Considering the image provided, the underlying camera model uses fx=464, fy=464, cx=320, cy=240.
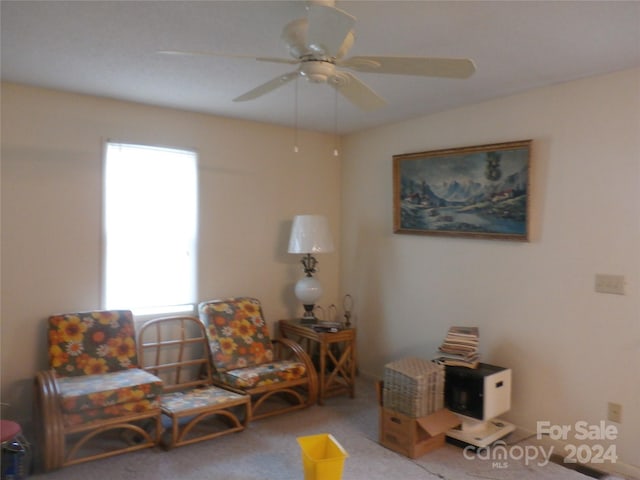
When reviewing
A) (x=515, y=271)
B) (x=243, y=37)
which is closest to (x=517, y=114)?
(x=515, y=271)

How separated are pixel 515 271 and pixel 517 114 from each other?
108cm

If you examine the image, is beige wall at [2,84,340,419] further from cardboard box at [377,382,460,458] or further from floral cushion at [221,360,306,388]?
cardboard box at [377,382,460,458]

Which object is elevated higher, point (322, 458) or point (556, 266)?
point (556, 266)

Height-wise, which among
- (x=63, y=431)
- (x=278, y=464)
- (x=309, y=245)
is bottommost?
(x=278, y=464)

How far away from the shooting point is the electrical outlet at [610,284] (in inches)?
107

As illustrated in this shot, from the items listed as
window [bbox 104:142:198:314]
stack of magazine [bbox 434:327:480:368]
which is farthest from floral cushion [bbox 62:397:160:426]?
stack of magazine [bbox 434:327:480:368]

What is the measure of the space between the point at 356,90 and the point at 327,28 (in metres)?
0.62

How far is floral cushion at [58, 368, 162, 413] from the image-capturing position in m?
2.65

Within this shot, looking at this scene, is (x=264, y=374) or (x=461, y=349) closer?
(x=461, y=349)

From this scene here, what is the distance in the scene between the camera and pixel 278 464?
2.78 m

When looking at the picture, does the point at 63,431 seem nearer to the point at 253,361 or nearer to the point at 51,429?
the point at 51,429

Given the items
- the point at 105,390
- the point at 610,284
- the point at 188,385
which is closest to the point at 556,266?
the point at 610,284

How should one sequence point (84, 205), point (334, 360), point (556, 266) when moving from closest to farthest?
point (556, 266) < point (84, 205) < point (334, 360)

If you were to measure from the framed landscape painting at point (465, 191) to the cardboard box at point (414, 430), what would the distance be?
1.31 metres
